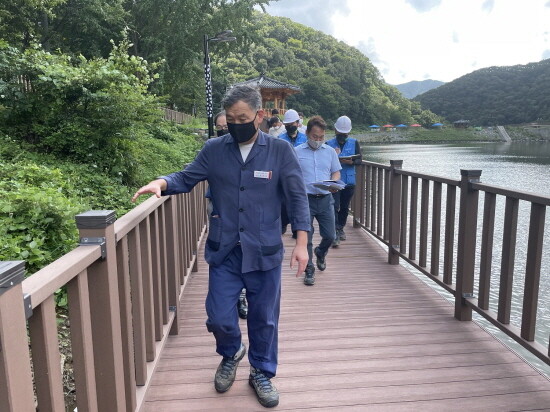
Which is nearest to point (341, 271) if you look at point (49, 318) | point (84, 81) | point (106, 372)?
point (106, 372)

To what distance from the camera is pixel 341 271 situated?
461cm

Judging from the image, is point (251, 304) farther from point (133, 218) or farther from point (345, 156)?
point (345, 156)

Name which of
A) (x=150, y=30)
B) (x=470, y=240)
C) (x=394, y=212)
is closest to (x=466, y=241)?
(x=470, y=240)

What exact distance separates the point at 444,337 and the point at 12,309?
2.81 m

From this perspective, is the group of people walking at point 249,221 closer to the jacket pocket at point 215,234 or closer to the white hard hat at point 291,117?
the jacket pocket at point 215,234

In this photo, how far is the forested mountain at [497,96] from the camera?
282 feet

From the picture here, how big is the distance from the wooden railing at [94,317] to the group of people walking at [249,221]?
0.32 m

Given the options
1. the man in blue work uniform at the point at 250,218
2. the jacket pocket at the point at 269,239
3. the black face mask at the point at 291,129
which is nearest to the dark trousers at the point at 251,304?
the man in blue work uniform at the point at 250,218

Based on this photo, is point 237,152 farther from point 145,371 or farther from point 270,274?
point 145,371

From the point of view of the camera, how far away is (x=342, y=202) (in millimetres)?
5754

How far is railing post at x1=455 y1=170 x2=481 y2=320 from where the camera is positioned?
3168 millimetres

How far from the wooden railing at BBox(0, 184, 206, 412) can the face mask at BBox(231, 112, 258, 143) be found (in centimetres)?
54

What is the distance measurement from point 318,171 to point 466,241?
1501 millimetres

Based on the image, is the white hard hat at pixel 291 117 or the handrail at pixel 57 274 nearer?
the handrail at pixel 57 274
